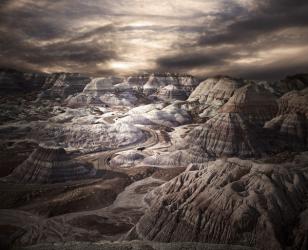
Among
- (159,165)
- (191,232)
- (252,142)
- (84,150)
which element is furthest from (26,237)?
(252,142)

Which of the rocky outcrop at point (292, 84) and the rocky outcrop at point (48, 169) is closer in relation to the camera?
the rocky outcrop at point (48, 169)

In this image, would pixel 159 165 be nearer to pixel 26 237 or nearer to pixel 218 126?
pixel 218 126

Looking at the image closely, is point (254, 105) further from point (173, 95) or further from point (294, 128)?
point (173, 95)

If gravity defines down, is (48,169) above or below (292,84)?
below

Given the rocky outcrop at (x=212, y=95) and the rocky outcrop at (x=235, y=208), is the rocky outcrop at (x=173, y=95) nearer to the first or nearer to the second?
the rocky outcrop at (x=212, y=95)

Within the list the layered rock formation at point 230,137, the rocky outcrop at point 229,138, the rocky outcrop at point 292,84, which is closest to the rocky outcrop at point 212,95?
the rocky outcrop at point 292,84

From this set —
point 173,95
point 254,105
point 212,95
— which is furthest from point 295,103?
point 173,95

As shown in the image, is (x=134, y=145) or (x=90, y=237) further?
(x=134, y=145)
